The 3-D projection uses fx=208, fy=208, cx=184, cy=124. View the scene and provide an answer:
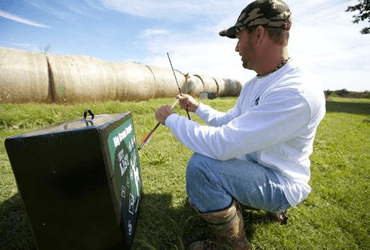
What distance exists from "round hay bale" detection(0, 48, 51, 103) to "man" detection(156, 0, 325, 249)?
7.22 meters

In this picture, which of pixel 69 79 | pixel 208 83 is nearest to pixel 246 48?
pixel 69 79

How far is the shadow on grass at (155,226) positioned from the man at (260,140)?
0.26 meters

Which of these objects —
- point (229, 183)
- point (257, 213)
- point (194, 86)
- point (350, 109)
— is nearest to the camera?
point (229, 183)

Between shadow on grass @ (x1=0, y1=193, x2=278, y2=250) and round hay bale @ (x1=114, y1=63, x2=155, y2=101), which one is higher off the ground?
round hay bale @ (x1=114, y1=63, x2=155, y2=101)

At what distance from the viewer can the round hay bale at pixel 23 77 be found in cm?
646

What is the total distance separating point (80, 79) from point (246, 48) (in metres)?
7.98

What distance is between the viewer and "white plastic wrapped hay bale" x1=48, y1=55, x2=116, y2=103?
302 inches

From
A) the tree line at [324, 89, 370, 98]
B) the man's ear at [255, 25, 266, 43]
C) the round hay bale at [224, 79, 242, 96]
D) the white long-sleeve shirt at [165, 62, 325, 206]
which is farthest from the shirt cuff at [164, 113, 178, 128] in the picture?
the tree line at [324, 89, 370, 98]

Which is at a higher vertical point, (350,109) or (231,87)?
(231,87)

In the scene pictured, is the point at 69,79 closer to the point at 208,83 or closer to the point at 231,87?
the point at 208,83

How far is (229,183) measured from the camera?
155 cm

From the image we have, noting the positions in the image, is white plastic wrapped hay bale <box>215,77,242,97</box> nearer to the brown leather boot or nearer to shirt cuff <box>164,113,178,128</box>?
shirt cuff <box>164,113,178,128</box>

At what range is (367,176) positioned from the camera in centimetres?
332

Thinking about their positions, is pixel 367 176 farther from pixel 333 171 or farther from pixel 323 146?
pixel 323 146
